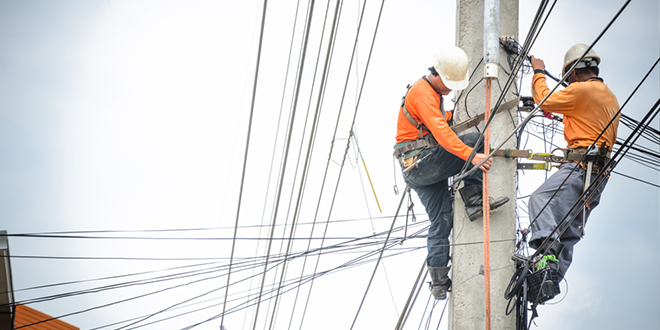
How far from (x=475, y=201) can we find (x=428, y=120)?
71cm

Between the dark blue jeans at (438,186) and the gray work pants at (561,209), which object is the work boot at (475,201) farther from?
the gray work pants at (561,209)

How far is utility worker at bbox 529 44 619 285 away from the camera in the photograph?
3.51 meters

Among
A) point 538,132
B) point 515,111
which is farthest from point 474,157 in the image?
point 538,132

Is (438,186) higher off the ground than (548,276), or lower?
higher

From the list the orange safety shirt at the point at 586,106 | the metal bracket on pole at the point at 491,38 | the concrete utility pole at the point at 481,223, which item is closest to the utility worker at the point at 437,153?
the concrete utility pole at the point at 481,223

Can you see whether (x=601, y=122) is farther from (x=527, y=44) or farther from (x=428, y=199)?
(x=428, y=199)

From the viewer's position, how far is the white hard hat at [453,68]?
3670 millimetres

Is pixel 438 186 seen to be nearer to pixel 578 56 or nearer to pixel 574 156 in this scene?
pixel 574 156

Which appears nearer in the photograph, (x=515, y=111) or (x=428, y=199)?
(x=515, y=111)

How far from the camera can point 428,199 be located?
162 inches

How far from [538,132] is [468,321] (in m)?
3.04

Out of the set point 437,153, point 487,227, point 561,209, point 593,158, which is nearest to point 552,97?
point 593,158

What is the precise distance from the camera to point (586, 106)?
3.72m

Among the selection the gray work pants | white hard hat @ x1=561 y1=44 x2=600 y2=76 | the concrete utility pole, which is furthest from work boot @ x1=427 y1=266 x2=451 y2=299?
white hard hat @ x1=561 y1=44 x2=600 y2=76
